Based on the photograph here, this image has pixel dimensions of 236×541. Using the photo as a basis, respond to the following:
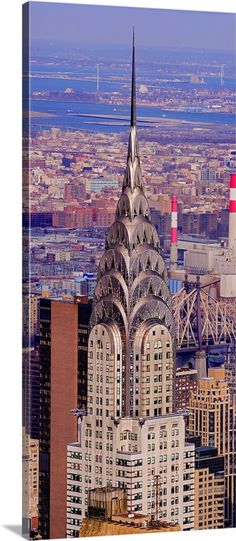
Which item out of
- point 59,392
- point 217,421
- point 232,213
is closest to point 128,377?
point 59,392

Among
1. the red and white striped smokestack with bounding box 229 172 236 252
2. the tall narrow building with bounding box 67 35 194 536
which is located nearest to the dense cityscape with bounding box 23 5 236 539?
the tall narrow building with bounding box 67 35 194 536

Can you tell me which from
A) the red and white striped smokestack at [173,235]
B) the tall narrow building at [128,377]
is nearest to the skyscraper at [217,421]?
the tall narrow building at [128,377]

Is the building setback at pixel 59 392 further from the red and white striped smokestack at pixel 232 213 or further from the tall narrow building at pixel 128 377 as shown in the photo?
the red and white striped smokestack at pixel 232 213

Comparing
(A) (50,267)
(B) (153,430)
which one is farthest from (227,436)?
(A) (50,267)

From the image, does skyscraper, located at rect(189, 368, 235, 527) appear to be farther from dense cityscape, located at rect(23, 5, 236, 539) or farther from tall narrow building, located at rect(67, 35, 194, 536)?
tall narrow building, located at rect(67, 35, 194, 536)

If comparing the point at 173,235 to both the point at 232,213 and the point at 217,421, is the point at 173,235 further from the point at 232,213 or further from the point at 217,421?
the point at 217,421

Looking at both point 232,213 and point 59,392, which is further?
point 232,213
